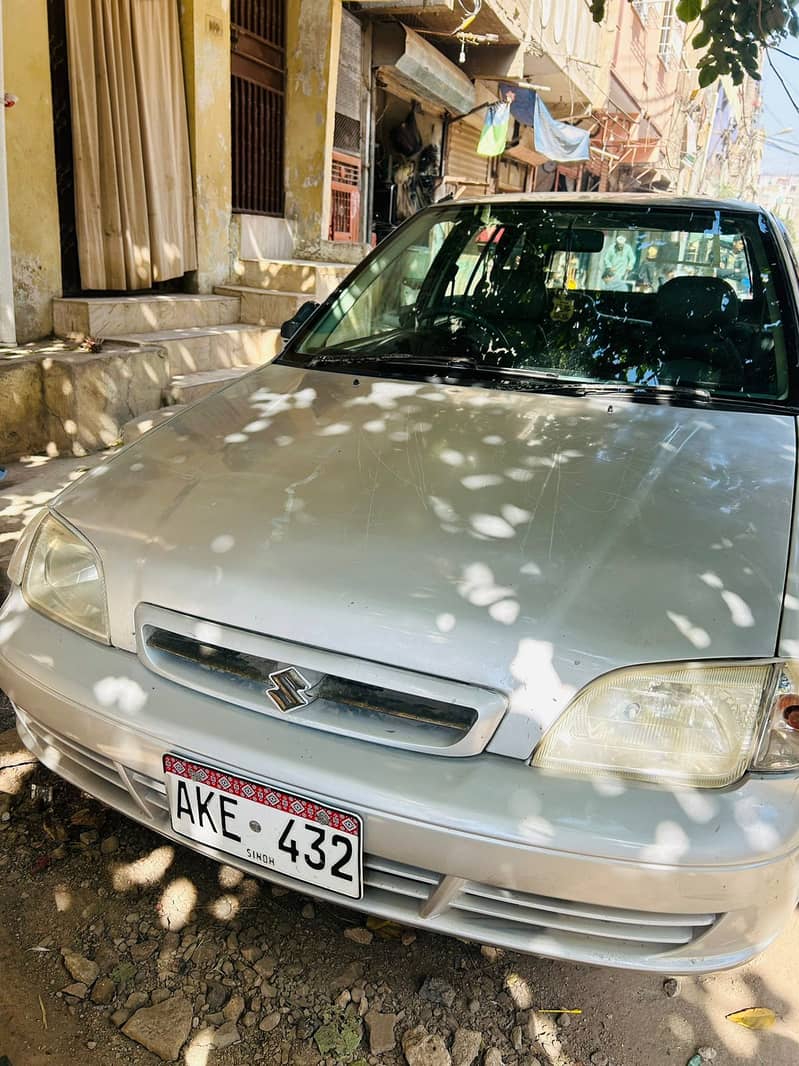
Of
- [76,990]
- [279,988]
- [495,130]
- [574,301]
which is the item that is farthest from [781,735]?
[495,130]

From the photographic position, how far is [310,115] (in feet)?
28.0

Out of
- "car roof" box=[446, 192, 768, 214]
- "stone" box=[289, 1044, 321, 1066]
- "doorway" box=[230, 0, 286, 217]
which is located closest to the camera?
"stone" box=[289, 1044, 321, 1066]

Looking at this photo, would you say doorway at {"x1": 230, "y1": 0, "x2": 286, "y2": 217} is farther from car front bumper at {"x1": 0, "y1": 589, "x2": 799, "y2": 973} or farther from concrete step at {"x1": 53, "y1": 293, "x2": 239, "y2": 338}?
car front bumper at {"x1": 0, "y1": 589, "x2": 799, "y2": 973}

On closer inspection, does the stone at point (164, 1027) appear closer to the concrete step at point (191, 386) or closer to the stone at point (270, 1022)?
the stone at point (270, 1022)

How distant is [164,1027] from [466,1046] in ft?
1.99

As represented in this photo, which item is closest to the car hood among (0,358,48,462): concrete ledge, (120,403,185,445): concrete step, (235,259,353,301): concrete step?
(120,403,185,445): concrete step

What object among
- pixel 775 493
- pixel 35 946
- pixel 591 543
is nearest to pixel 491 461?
pixel 591 543

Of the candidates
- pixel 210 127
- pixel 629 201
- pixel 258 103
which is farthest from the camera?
pixel 258 103

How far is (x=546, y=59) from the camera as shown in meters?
11.9

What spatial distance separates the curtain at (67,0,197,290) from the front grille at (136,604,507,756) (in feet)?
17.2

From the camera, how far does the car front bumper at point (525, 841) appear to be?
1.31 metres

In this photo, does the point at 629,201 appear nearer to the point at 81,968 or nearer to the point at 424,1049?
the point at 424,1049

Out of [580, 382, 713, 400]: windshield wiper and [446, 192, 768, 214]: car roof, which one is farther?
[446, 192, 768, 214]: car roof

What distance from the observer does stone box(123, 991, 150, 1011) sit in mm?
1647
